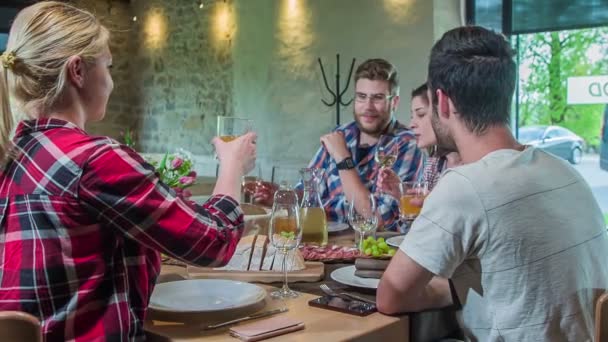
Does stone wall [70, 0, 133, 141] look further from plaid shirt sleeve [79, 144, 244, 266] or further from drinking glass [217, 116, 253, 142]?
plaid shirt sleeve [79, 144, 244, 266]

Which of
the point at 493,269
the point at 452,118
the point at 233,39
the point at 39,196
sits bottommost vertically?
the point at 493,269

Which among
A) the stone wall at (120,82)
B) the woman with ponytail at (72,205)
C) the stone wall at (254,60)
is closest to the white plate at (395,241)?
the woman with ponytail at (72,205)

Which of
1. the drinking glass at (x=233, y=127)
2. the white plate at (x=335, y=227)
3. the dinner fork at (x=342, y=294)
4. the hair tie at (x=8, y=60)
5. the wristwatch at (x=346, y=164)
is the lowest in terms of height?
the white plate at (x=335, y=227)

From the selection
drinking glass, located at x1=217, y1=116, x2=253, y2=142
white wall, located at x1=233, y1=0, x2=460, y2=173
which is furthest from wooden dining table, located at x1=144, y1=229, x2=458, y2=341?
white wall, located at x1=233, y1=0, x2=460, y2=173

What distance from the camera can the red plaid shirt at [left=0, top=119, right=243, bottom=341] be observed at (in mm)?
1129

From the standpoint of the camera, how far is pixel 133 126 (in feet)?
29.0

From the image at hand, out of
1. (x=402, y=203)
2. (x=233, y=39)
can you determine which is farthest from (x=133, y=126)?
(x=402, y=203)

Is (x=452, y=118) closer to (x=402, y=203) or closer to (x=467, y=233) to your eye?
(x=467, y=233)

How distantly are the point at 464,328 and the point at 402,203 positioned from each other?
2.54 feet

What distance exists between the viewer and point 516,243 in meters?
1.29

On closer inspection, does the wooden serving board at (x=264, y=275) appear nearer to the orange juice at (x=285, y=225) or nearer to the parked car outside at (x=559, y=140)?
the orange juice at (x=285, y=225)

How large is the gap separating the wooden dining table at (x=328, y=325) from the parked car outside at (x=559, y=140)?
381 cm

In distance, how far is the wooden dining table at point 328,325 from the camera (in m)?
1.25

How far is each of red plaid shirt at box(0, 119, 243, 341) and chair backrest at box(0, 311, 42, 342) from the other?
14 cm
